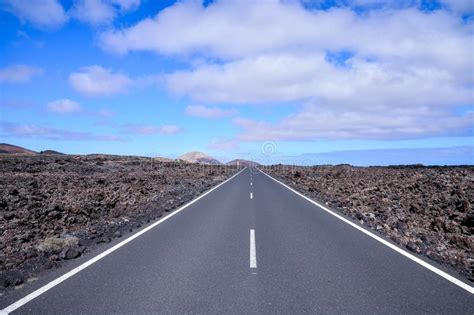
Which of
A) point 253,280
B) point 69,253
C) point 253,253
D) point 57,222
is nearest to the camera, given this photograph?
point 253,280

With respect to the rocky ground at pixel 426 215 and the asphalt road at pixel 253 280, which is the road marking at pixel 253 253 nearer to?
the asphalt road at pixel 253 280

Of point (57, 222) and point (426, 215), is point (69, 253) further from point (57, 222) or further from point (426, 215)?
point (426, 215)

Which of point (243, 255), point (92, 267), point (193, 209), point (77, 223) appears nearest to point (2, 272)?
point (92, 267)

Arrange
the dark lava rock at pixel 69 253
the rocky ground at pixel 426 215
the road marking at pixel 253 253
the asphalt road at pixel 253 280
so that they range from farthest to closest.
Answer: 1. the rocky ground at pixel 426 215
2. the dark lava rock at pixel 69 253
3. the road marking at pixel 253 253
4. the asphalt road at pixel 253 280

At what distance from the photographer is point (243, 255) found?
25.9 feet

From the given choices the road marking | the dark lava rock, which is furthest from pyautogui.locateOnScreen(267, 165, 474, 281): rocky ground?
the dark lava rock

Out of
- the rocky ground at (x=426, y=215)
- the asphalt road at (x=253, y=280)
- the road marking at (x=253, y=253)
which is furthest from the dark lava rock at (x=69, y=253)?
the rocky ground at (x=426, y=215)

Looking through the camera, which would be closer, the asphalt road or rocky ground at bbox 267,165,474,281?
the asphalt road

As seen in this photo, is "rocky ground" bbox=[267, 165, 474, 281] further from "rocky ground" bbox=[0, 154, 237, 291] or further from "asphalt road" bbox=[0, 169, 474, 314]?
"rocky ground" bbox=[0, 154, 237, 291]

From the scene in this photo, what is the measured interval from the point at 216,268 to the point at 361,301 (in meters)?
2.62

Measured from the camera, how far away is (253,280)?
6258 millimetres

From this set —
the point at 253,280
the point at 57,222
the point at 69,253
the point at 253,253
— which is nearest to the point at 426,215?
the point at 253,253

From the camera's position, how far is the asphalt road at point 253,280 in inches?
203

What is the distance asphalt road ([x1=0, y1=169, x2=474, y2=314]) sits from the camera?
517cm
